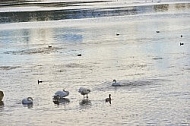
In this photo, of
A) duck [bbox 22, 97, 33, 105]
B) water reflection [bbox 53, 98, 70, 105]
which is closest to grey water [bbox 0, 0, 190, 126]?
water reflection [bbox 53, 98, 70, 105]

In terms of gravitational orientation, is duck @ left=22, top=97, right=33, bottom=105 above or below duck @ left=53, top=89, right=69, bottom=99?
below

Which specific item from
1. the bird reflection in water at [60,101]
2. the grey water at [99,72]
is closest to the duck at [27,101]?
the grey water at [99,72]

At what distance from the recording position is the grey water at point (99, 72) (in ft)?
75.0

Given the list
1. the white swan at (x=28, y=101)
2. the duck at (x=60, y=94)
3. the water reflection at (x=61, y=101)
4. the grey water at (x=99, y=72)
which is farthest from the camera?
the duck at (x=60, y=94)

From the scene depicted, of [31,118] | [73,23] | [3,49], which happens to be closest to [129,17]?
[73,23]

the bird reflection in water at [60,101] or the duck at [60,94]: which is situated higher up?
the duck at [60,94]

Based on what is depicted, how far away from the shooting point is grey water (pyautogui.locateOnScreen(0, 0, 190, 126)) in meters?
22.9

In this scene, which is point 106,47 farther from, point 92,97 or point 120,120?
point 120,120

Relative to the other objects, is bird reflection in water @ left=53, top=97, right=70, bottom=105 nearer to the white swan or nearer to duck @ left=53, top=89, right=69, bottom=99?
duck @ left=53, top=89, right=69, bottom=99

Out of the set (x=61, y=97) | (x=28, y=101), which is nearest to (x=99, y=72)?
(x=61, y=97)

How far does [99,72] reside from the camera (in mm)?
31969

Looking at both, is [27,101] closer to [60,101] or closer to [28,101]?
[28,101]

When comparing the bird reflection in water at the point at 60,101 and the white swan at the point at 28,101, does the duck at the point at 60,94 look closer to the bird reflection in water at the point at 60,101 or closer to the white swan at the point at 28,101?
the bird reflection in water at the point at 60,101

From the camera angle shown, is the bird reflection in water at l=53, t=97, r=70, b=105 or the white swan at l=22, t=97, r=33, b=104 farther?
the bird reflection in water at l=53, t=97, r=70, b=105
